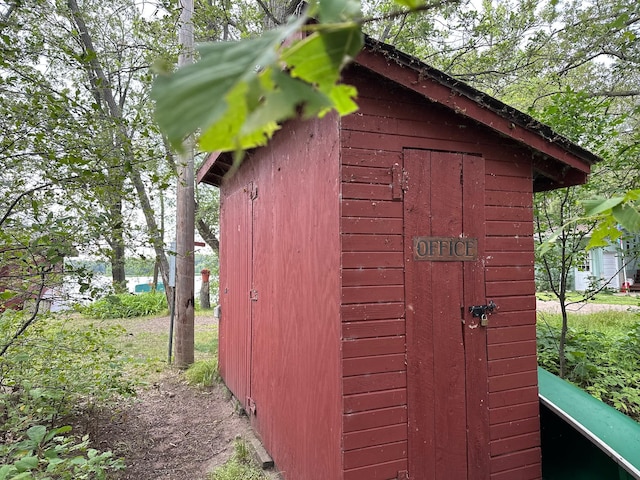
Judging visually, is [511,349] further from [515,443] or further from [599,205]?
[599,205]

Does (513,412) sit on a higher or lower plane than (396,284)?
lower

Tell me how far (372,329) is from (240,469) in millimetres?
2156

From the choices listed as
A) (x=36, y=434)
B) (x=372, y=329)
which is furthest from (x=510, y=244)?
(x=36, y=434)

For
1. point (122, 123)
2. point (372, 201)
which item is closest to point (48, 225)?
A: point (122, 123)

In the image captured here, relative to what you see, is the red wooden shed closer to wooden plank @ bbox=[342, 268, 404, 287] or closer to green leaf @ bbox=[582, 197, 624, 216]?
wooden plank @ bbox=[342, 268, 404, 287]

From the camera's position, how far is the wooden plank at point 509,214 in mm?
3002

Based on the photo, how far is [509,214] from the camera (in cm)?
309

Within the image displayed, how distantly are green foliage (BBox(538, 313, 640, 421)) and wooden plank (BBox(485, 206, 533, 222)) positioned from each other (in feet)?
7.94

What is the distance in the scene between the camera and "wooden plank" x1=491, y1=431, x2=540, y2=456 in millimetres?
2868

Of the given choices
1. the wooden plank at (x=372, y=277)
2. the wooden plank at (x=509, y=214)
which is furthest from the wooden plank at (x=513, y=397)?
the wooden plank at (x=509, y=214)

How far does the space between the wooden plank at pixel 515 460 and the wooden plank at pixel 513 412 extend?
0.26 meters

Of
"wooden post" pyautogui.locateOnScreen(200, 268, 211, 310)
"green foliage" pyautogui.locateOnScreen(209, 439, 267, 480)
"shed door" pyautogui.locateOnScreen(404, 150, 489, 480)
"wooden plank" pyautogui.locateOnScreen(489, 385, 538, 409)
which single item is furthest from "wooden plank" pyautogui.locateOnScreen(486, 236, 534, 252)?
"wooden post" pyautogui.locateOnScreen(200, 268, 211, 310)

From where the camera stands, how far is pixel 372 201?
8.54 ft

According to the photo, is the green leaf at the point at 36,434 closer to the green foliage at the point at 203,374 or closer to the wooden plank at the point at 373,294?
the wooden plank at the point at 373,294
